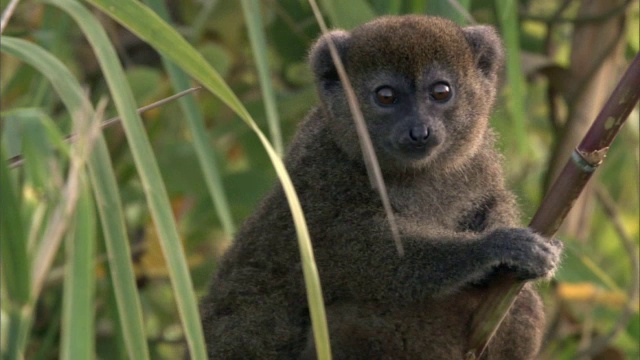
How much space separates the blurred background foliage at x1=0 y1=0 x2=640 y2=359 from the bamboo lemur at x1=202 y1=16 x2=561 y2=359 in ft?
1.70

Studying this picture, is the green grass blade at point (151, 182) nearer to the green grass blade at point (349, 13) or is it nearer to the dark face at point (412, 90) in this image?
the dark face at point (412, 90)

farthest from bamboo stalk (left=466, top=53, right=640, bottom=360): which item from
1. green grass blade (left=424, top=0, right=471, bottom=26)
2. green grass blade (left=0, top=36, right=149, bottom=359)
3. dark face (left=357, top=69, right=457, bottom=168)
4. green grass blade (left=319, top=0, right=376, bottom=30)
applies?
green grass blade (left=319, top=0, right=376, bottom=30)

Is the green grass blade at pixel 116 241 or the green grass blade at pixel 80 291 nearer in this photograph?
the green grass blade at pixel 80 291

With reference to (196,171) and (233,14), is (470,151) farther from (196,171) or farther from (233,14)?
(233,14)

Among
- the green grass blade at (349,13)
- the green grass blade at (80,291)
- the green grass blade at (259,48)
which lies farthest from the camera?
the green grass blade at (349,13)

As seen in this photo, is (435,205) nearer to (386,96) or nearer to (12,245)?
(386,96)

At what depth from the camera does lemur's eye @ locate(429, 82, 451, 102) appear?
157 inches

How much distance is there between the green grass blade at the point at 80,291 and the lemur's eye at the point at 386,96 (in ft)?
5.55

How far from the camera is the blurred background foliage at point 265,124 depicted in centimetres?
518

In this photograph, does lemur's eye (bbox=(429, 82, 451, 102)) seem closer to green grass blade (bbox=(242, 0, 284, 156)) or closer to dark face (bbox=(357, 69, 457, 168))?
dark face (bbox=(357, 69, 457, 168))

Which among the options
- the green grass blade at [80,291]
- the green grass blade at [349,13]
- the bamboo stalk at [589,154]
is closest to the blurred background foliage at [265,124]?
the green grass blade at [349,13]

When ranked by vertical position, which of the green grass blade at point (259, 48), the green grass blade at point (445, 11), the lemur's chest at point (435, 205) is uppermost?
the green grass blade at point (259, 48)

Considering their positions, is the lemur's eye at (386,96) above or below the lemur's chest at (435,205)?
above

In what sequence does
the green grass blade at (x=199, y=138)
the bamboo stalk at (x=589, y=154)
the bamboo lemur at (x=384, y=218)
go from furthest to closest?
the bamboo lemur at (x=384, y=218) → the green grass blade at (x=199, y=138) → the bamboo stalk at (x=589, y=154)
